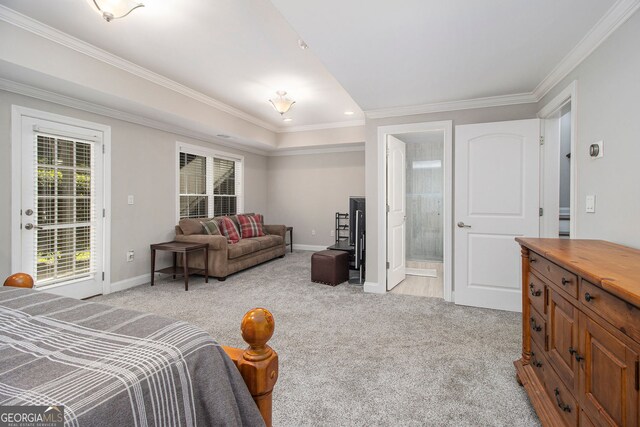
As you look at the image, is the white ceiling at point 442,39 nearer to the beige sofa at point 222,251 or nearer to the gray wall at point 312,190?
the beige sofa at point 222,251

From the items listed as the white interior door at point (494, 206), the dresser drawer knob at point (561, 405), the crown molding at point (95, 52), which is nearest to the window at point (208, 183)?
the crown molding at point (95, 52)

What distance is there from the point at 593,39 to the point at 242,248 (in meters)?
4.40

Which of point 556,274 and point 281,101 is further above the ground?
point 281,101

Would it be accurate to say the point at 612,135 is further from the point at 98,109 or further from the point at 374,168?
the point at 98,109

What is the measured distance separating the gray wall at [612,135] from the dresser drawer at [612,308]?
0.84 m

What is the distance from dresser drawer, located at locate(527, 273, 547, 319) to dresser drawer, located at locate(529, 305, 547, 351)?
4 cm

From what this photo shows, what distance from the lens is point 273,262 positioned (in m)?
5.73

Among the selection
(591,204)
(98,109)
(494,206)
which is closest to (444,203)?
(494,206)

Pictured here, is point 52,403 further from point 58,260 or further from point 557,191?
point 557,191

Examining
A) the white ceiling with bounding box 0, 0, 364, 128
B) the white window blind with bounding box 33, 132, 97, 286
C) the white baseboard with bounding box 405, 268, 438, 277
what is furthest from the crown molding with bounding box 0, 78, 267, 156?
the white baseboard with bounding box 405, 268, 438, 277

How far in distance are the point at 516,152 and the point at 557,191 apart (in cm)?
57

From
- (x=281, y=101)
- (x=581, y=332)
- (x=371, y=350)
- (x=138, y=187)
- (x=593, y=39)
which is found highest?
(x=281, y=101)

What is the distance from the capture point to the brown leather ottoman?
4211mm

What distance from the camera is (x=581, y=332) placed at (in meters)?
1.20
